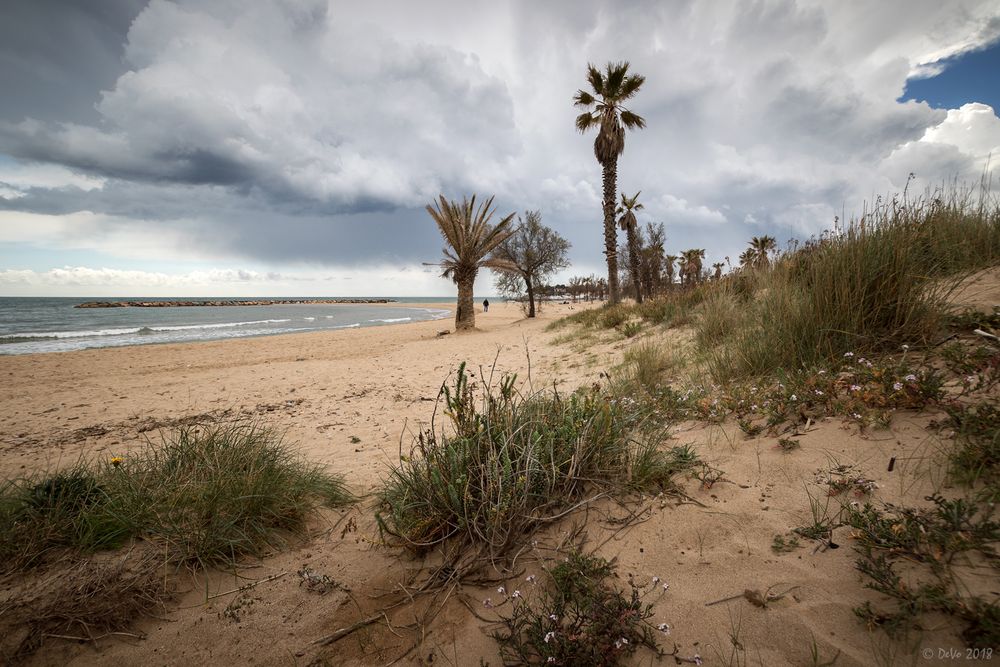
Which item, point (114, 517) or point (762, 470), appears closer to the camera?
point (114, 517)

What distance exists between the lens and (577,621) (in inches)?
62.1

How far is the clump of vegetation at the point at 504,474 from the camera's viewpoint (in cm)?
210

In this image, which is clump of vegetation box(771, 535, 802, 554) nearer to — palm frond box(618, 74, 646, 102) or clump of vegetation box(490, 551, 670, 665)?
clump of vegetation box(490, 551, 670, 665)

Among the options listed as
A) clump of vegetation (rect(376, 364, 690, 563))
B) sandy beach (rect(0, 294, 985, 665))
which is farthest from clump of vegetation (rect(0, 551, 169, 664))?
clump of vegetation (rect(376, 364, 690, 563))

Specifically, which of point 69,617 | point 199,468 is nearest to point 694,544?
point 69,617

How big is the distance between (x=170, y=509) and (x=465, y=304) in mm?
16454

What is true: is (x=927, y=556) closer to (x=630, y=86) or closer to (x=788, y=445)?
(x=788, y=445)

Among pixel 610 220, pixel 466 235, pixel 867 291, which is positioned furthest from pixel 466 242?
pixel 867 291

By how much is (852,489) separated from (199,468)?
157 inches

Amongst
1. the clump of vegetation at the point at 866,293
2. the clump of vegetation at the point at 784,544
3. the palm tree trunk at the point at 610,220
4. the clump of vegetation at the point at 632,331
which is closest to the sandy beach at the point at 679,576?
the clump of vegetation at the point at 784,544

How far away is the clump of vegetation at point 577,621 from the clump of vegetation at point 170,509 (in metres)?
1.64

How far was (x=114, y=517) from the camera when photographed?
2.22m

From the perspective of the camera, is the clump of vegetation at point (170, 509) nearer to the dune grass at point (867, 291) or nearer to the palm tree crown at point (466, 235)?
the dune grass at point (867, 291)

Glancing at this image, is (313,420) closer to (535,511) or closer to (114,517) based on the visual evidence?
(114,517)
